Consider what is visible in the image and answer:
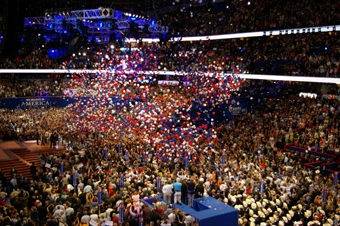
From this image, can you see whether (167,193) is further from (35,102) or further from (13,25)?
(35,102)

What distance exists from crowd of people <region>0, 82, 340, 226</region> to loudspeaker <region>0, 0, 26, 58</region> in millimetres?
5427

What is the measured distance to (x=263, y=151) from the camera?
17703 mm

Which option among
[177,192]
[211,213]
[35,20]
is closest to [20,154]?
[35,20]

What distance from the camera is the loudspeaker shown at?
12445 millimetres

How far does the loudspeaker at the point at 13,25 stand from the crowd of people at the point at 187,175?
214 inches

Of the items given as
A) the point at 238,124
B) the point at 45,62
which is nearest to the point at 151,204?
the point at 238,124

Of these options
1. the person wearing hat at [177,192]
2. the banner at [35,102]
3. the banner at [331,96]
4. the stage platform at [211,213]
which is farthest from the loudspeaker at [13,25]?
the banner at [331,96]

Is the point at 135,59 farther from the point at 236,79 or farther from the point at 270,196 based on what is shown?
the point at 270,196

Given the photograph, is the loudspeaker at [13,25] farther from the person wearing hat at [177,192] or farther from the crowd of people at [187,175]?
the person wearing hat at [177,192]

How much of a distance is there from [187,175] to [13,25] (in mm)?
9694

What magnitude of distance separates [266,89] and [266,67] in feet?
9.04

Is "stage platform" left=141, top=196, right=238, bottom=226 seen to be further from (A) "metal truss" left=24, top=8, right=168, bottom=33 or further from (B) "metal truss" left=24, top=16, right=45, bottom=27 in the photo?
(B) "metal truss" left=24, top=16, right=45, bottom=27

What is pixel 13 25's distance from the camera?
12945 mm

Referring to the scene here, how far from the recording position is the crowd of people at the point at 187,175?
9.05 m
